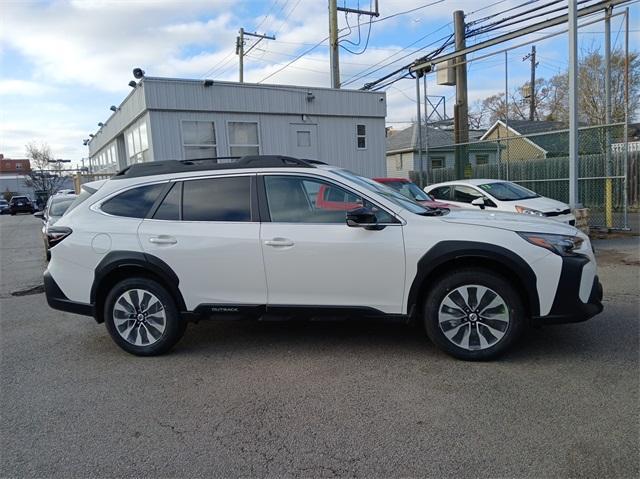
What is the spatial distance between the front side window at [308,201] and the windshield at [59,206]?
28.2 ft

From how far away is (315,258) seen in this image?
4.13m

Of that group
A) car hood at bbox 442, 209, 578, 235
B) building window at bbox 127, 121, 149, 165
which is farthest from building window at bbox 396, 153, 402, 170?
car hood at bbox 442, 209, 578, 235

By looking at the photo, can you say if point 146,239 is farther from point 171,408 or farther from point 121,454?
point 121,454

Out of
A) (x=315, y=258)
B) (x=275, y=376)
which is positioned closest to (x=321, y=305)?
(x=315, y=258)

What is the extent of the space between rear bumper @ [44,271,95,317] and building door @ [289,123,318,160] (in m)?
12.5

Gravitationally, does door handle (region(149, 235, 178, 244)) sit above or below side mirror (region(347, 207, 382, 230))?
below

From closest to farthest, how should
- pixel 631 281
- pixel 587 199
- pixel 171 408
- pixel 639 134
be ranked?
pixel 171 408 < pixel 631 281 < pixel 587 199 < pixel 639 134

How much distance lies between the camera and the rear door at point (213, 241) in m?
4.26

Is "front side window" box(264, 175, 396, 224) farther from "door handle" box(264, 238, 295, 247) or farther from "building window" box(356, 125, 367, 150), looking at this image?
"building window" box(356, 125, 367, 150)

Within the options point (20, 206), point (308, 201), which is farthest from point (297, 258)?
point (20, 206)

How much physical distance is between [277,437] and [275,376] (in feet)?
3.04

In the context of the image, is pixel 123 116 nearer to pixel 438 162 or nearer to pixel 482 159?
pixel 438 162

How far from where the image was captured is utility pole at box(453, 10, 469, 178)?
1672 cm

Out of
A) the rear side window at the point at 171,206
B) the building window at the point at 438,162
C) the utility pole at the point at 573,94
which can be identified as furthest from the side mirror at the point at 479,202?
the building window at the point at 438,162
